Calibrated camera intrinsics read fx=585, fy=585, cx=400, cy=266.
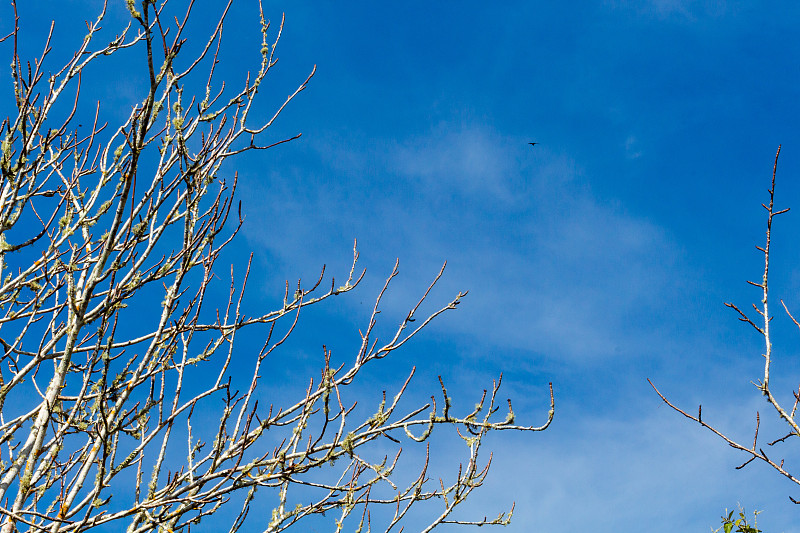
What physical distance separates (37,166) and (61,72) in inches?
34.3

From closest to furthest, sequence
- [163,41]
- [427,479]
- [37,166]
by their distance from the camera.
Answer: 1. [163,41]
2. [427,479]
3. [37,166]

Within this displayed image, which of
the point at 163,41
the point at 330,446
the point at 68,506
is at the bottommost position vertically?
the point at 68,506

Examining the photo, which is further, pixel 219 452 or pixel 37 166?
pixel 37 166

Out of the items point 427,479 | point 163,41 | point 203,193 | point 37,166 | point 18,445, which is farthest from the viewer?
point 37,166

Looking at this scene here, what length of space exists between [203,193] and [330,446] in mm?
1609

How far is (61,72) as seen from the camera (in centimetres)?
506

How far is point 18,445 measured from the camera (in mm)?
3803

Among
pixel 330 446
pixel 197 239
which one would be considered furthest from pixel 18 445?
pixel 330 446

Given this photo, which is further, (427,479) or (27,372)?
(427,479)

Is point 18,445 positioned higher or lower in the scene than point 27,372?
lower

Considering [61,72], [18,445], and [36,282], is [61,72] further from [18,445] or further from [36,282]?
[18,445]

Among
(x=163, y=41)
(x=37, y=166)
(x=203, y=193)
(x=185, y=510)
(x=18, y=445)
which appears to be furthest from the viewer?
(x=37, y=166)

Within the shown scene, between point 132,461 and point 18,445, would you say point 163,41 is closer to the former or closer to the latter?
point 132,461

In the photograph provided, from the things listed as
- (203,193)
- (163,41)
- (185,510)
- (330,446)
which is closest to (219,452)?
(185,510)
